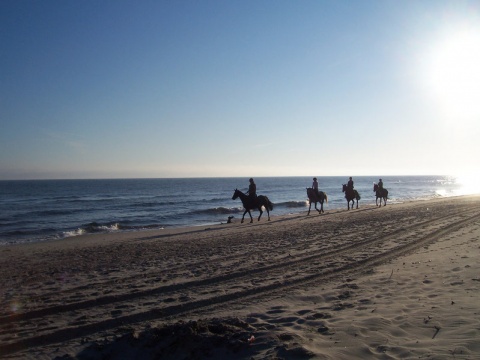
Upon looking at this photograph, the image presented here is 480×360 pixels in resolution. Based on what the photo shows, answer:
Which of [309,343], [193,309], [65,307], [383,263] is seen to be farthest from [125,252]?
[309,343]

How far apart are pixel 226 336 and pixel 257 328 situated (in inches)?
20.6

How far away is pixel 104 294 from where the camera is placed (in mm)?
6645

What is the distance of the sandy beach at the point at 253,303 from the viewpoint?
402 centimetres

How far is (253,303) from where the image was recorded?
573 centimetres

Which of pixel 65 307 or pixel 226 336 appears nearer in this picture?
pixel 226 336

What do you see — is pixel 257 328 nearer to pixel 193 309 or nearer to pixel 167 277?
pixel 193 309

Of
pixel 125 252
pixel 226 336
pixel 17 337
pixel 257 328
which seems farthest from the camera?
pixel 125 252

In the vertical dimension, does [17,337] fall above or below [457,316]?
below

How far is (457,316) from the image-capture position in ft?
15.0

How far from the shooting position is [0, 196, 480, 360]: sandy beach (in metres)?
4.02

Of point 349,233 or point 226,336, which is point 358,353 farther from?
point 349,233

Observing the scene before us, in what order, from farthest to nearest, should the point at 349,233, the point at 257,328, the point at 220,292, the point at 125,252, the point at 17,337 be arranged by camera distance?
the point at 349,233, the point at 125,252, the point at 220,292, the point at 17,337, the point at 257,328

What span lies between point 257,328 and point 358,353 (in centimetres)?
130

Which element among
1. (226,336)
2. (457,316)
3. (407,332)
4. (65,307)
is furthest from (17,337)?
(457,316)
